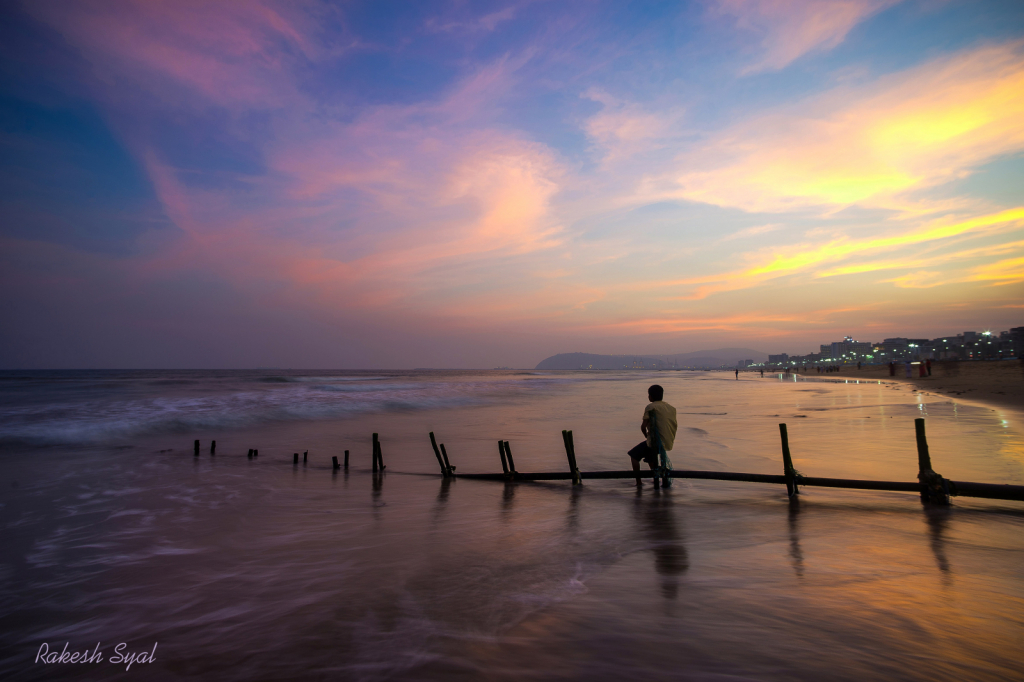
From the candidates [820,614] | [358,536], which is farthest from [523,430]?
[820,614]

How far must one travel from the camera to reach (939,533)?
304 inches

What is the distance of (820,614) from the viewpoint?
5.22m

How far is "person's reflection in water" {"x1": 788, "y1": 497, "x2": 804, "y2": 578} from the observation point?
6.51 metres

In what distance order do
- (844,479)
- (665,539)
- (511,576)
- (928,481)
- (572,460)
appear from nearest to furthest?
(511,576)
(665,539)
(928,481)
(844,479)
(572,460)

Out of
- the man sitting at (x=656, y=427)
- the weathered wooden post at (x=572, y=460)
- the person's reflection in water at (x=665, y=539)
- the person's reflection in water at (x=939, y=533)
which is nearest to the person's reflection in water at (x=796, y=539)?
the person's reflection in water at (x=665, y=539)

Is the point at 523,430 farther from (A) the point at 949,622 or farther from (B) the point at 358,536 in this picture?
(A) the point at 949,622

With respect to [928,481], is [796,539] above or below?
below

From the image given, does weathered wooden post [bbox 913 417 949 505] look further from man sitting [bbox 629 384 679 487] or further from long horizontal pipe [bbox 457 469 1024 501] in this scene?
man sitting [bbox 629 384 679 487]

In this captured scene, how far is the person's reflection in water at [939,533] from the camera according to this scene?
6273 millimetres

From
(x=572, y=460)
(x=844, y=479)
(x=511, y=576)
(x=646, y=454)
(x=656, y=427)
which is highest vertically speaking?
(x=656, y=427)

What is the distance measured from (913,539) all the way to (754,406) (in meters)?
30.7

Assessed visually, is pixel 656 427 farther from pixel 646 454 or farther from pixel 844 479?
pixel 844 479

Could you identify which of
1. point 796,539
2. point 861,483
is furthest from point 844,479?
point 796,539

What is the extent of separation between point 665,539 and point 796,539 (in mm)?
1958
